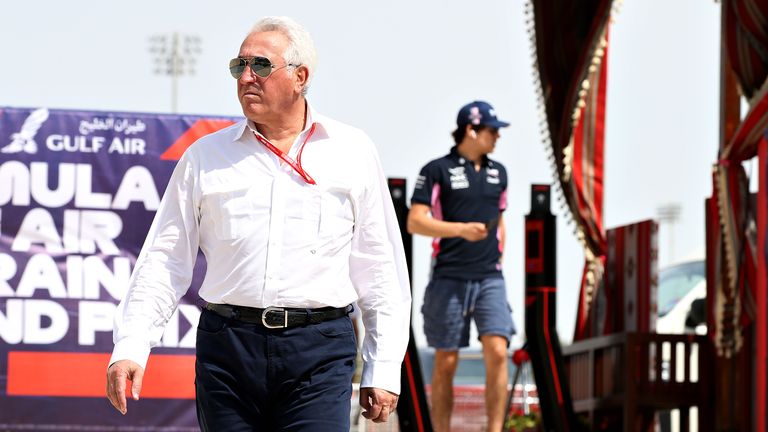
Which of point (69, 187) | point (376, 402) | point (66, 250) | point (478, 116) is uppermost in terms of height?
point (478, 116)

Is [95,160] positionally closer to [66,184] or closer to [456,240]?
[66,184]

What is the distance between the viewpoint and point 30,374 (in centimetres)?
980

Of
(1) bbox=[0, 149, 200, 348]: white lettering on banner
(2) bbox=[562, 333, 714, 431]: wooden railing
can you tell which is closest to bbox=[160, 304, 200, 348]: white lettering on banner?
(1) bbox=[0, 149, 200, 348]: white lettering on banner

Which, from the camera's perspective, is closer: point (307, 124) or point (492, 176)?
point (307, 124)

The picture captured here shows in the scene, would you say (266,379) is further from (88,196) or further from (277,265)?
(88,196)

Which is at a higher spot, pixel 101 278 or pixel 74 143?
pixel 74 143

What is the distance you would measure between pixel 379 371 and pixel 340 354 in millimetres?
141

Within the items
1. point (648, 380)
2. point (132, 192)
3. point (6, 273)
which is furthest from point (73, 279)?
point (648, 380)

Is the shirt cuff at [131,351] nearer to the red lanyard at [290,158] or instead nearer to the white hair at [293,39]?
the red lanyard at [290,158]

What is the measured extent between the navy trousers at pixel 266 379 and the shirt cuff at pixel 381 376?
139 millimetres

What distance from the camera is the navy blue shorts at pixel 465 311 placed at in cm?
967

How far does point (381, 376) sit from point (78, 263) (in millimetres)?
5292

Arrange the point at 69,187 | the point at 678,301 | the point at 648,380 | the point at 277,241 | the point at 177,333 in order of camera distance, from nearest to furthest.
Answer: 1. the point at 277,241
2. the point at 177,333
3. the point at 69,187
4. the point at 648,380
5. the point at 678,301

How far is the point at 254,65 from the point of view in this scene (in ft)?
16.1
